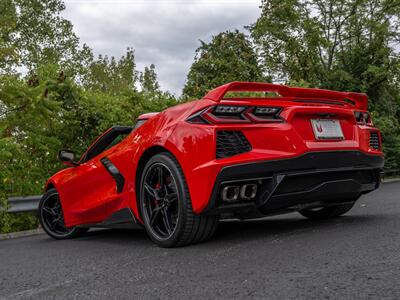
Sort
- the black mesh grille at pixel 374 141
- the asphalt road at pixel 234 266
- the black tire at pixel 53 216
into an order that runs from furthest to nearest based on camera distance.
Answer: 1. the black tire at pixel 53 216
2. the black mesh grille at pixel 374 141
3. the asphalt road at pixel 234 266

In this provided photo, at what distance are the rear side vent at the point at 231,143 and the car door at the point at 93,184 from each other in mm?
1316

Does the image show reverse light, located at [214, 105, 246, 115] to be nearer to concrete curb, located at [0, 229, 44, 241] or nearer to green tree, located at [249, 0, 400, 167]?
concrete curb, located at [0, 229, 44, 241]

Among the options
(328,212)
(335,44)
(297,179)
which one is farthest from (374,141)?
(335,44)

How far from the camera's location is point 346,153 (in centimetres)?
410

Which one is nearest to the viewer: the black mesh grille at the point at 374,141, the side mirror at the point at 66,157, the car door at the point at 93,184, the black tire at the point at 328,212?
the black mesh grille at the point at 374,141

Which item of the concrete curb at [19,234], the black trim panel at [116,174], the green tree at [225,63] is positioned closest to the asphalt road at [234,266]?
the black trim panel at [116,174]

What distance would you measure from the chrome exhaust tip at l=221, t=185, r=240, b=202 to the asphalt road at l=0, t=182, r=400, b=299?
37cm

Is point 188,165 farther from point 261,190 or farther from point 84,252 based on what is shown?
point 84,252

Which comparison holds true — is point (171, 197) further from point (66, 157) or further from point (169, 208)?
point (66, 157)

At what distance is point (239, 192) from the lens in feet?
12.3

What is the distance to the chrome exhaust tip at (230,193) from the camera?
369 cm

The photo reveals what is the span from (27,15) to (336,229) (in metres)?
35.3

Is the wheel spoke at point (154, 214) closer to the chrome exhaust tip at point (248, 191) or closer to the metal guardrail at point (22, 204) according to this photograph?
the chrome exhaust tip at point (248, 191)

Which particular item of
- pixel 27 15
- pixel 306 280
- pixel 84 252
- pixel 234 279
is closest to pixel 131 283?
pixel 234 279
